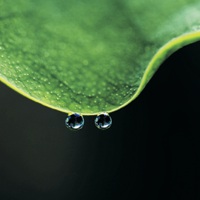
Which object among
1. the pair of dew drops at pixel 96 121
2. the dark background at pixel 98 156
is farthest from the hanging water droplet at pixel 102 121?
the dark background at pixel 98 156

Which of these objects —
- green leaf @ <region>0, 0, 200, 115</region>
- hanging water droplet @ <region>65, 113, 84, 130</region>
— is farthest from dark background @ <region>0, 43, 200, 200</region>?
green leaf @ <region>0, 0, 200, 115</region>

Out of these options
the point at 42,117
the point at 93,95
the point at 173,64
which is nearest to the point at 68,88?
the point at 93,95

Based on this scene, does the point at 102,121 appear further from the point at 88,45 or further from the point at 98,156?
the point at 98,156

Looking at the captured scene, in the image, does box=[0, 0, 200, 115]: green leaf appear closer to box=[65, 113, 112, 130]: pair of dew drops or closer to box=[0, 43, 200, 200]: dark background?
box=[65, 113, 112, 130]: pair of dew drops

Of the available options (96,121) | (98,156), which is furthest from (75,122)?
(98,156)

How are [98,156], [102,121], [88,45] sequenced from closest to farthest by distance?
[88,45], [102,121], [98,156]

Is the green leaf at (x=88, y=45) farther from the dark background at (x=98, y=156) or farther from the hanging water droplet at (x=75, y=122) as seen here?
the dark background at (x=98, y=156)
